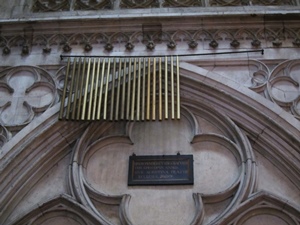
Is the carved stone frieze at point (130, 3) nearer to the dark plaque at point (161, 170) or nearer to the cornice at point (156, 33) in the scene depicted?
the cornice at point (156, 33)

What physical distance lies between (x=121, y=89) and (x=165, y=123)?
729 mm

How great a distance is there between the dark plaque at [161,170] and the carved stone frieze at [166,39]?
64.1 inches

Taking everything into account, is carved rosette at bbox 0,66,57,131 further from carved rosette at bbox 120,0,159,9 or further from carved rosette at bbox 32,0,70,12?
carved rosette at bbox 120,0,159,9

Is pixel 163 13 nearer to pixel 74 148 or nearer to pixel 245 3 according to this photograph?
pixel 245 3

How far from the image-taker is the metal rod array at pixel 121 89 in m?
5.90

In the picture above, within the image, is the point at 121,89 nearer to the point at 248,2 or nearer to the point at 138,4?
the point at 138,4

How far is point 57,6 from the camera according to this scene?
292 inches

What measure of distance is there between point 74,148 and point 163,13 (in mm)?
2347

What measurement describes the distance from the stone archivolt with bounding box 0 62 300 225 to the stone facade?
0.01 m

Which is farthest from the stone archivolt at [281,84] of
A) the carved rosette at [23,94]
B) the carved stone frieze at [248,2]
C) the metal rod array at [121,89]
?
the carved rosette at [23,94]

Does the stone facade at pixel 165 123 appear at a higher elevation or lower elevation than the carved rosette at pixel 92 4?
lower

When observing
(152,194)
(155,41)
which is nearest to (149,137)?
(152,194)

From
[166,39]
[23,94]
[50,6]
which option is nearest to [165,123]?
[166,39]

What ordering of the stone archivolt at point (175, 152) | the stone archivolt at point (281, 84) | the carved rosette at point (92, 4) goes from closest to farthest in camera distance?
the stone archivolt at point (175, 152) → the stone archivolt at point (281, 84) → the carved rosette at point (92, 4)
